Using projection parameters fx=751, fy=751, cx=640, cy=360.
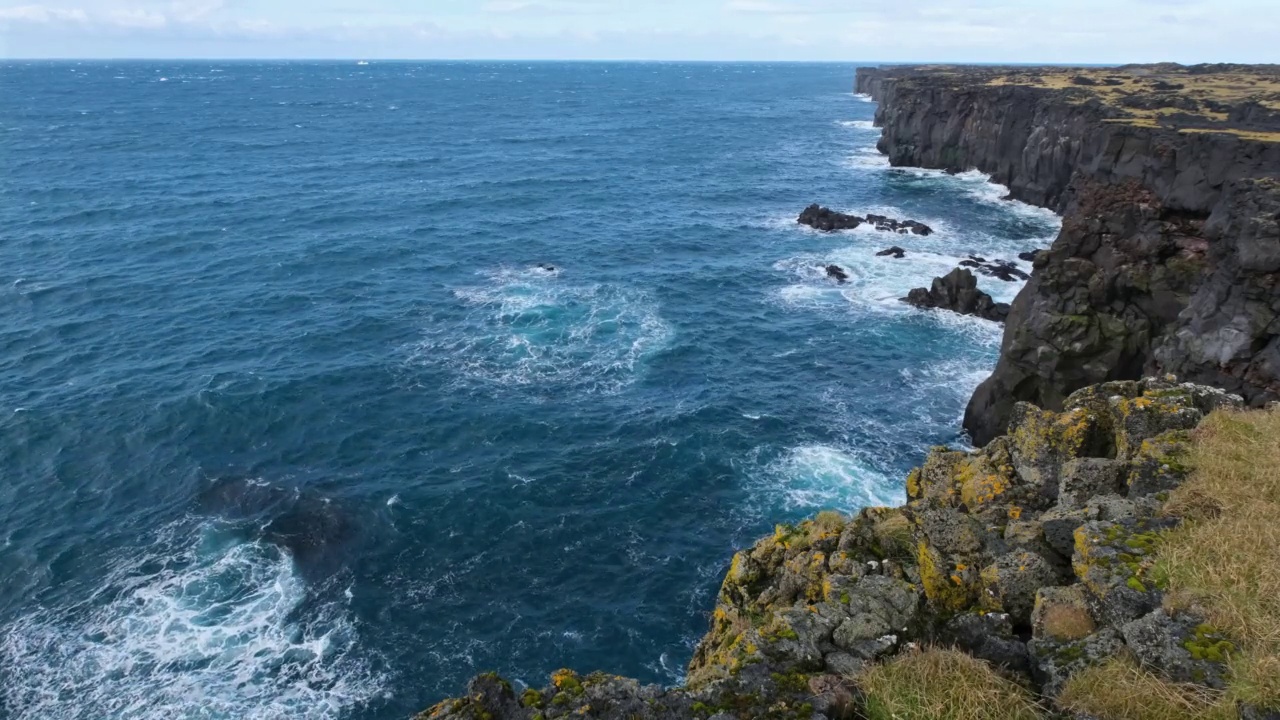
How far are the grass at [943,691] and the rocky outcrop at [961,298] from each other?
57.7m

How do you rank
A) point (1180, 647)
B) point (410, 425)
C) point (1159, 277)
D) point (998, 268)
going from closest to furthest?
point (1180, 647)
point (1159, 277)
point (410, 425)
point (998, 268)

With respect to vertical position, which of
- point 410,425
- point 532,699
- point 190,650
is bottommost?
point 190,650

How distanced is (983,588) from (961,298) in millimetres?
55372

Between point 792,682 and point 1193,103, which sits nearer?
point 792,682

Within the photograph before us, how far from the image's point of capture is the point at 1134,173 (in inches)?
→ 2279

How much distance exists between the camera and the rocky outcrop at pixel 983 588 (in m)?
11.5

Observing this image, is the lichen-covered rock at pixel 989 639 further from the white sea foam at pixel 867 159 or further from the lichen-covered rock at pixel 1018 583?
the white sea foam at pixel 867 159

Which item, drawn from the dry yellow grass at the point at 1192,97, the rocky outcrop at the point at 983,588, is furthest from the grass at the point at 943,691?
the dry yellow grass at the point at 1192,97

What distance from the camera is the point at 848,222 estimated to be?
93562 mm

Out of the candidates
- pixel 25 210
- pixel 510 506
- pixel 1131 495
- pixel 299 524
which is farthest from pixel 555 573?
pixel 25 210

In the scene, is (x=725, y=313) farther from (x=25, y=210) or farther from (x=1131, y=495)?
(x=25, y=210)

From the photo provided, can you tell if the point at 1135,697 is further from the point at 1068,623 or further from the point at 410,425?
the point at 410,425

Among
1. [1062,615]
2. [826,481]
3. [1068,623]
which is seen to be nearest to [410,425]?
[826,481]

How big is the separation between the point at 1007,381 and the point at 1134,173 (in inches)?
1080
